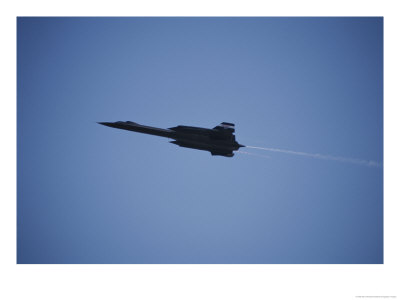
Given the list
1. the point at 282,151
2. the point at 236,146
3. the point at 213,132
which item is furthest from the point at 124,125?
the point at 282,151

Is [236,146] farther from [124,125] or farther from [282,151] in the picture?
[124,125]

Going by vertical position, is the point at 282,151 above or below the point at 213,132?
below

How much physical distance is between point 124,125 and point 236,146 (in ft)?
45.7

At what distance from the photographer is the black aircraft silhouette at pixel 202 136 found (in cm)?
3091

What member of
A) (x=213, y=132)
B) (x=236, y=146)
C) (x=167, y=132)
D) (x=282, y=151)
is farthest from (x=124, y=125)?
(x=282, y=151)

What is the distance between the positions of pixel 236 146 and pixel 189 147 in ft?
18.5

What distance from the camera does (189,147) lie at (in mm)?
31625

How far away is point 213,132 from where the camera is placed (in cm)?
3092

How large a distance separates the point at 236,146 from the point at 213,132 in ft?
10.9

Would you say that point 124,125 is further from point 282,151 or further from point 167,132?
point 282,151

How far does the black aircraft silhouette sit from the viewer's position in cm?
3091

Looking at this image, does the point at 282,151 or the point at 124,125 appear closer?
the point at 282,151

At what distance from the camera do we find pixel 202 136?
31.1m

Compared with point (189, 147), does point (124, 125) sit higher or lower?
higher
